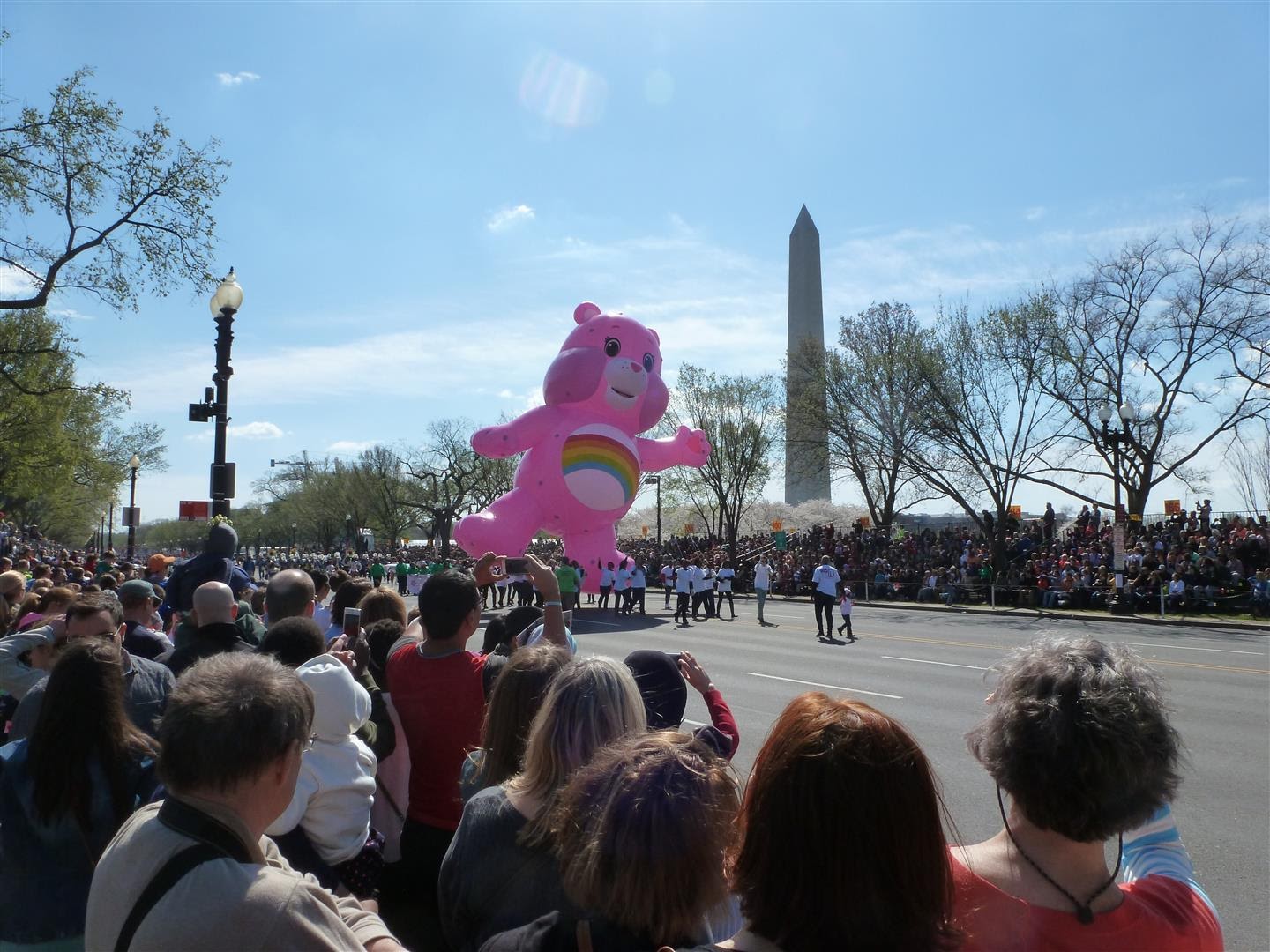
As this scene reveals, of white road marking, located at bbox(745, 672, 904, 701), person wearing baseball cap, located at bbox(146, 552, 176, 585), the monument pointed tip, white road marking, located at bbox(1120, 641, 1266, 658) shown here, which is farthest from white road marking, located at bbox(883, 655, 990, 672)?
the monument pointed tip

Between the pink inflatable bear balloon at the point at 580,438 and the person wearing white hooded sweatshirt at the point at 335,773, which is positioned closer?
the person wearing white hooded sweatshirt at the point at 335,773

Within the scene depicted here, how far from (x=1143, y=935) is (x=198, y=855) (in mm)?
2041

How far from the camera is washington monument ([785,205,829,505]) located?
3922 cm

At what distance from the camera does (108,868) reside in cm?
192

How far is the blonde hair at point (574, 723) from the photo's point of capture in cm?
246

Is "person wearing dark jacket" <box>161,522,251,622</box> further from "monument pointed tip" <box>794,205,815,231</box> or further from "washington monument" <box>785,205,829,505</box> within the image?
"monument pointed tip" <box>794,205,815,231</box>

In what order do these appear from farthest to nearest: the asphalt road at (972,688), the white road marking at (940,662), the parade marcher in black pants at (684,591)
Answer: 1. the parade marcher in black pants at (684,591)
2. the white road marking at (940,662)
3. the asphalt road at (972,688)

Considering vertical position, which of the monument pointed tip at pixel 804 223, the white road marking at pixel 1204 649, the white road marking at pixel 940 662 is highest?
the monument pointed tip at pixel 804 223

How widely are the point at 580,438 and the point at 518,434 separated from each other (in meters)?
1.58

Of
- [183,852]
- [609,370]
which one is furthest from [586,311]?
[183,852]

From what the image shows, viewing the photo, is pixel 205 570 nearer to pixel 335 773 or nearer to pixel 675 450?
pixel 335 773

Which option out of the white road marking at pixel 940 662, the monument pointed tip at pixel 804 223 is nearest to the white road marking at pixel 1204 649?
the white road marking at pixel 940 662

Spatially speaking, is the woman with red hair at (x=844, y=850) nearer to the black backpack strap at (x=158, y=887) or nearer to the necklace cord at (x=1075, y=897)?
the necklace cord at (x=1075, y=897)

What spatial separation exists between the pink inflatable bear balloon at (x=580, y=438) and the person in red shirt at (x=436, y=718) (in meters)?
15.5
